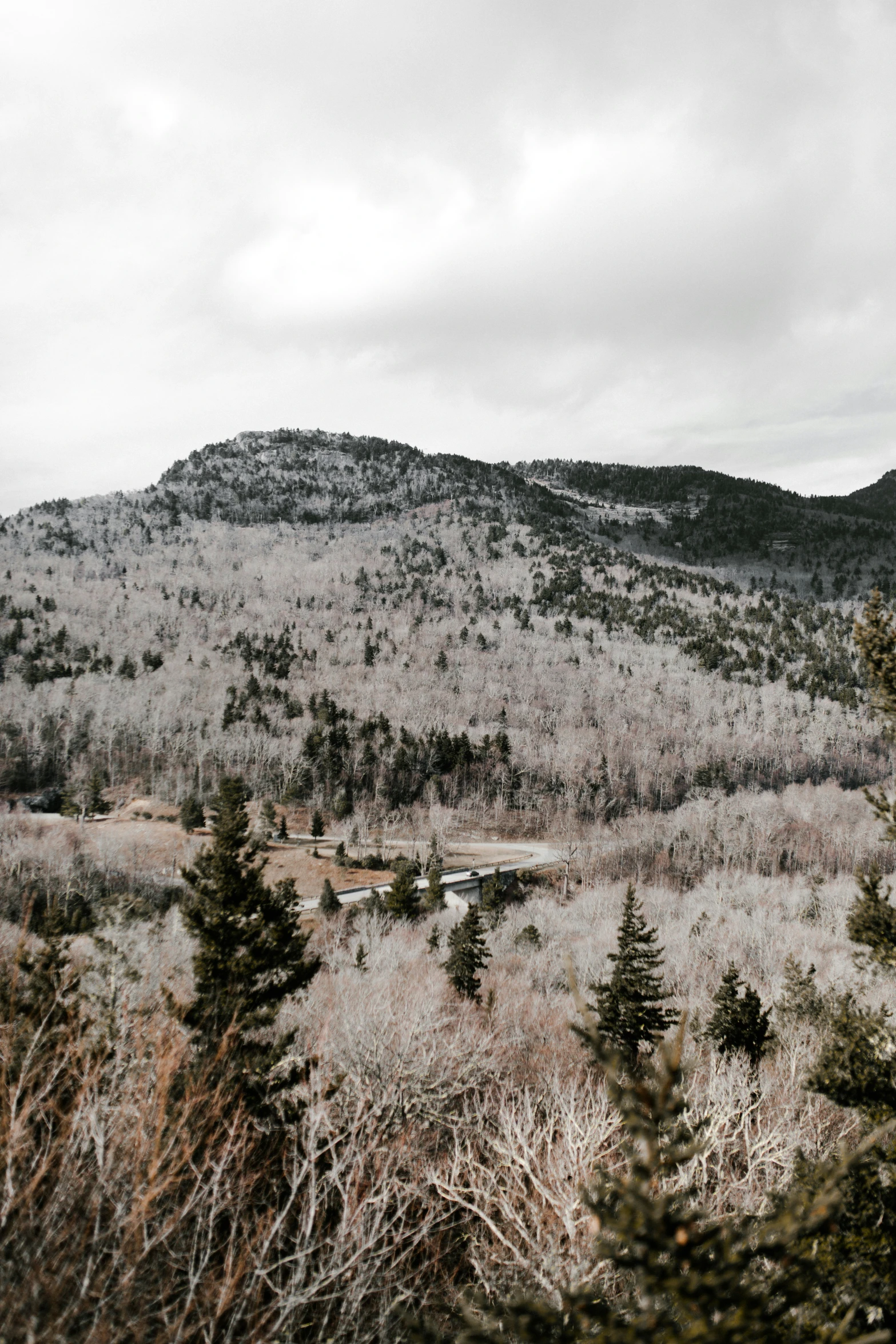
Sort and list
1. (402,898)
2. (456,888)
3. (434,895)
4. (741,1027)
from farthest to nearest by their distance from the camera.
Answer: (456,888) → (434,895) → (402,898) → (741,1027)

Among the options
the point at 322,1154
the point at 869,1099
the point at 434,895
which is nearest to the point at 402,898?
the point at 434,895

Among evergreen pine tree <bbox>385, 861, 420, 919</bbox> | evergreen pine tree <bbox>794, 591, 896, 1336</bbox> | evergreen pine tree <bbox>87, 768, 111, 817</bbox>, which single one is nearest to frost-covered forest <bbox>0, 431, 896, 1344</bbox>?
evergreen pine tree <bbox>794, 591, 896, 1336</bbox>

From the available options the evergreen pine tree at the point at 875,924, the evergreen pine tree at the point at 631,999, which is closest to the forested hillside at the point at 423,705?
the evergreen pine tree at the point at 631,999

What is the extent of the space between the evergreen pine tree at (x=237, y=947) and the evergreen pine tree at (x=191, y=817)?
Answer: 66530 mm

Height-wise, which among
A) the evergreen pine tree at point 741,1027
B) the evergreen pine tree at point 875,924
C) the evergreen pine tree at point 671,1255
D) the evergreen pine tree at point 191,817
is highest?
the evergreen pine tree at point 671,1255

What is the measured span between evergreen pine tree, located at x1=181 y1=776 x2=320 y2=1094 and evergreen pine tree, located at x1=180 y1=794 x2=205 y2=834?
66.5 meters

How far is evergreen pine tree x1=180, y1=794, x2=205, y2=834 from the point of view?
257ft

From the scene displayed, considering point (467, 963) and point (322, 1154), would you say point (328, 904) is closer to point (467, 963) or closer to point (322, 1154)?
point (467, 963)

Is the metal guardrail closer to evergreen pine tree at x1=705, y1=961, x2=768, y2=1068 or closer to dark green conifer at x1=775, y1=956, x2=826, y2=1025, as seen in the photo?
dark green conifer at x1=775, y1=956, x2=826, y2=1025

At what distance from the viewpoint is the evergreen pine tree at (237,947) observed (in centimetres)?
1569

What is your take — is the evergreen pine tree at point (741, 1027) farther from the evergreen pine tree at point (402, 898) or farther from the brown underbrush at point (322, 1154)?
the evergreen pine tree at point (402, 898)

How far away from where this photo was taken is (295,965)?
17500 mm

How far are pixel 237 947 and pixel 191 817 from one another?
68.1 meters

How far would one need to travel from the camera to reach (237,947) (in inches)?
663
